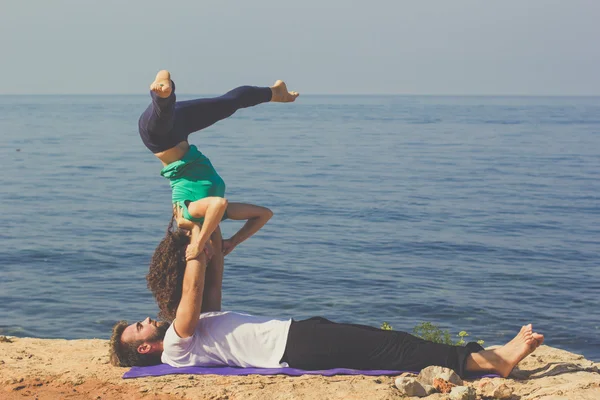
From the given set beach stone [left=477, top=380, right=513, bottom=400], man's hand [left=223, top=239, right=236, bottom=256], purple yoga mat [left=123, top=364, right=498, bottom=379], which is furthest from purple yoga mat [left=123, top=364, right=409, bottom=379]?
man's hand [left=223, top=239, right=236, bottom=256]

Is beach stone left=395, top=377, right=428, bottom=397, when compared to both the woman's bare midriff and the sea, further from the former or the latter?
the sea

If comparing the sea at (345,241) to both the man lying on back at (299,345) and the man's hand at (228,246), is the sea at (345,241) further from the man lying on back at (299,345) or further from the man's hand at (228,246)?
the man lying on back at (299,345)

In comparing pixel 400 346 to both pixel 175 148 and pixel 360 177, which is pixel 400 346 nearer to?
pixel 175 148

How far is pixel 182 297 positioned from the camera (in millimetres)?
6766

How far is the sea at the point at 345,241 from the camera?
45.3ft

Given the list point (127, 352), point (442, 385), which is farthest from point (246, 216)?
point (442, 385)

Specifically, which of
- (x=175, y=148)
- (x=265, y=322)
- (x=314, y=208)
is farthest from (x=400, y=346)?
(x=314, y=208)

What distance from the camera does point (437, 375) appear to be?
21.2ft

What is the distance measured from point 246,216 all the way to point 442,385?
7.24 feet

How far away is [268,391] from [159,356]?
3.89ft

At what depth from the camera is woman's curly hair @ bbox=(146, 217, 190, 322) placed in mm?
6941
